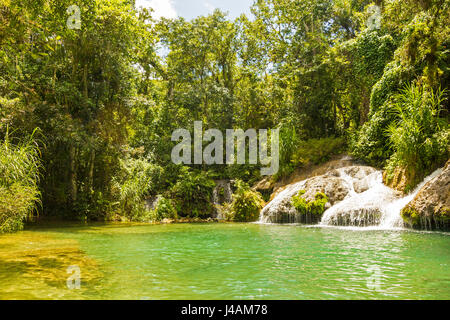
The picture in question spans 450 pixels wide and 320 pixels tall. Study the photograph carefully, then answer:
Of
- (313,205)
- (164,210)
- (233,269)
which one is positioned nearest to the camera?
(233,269)

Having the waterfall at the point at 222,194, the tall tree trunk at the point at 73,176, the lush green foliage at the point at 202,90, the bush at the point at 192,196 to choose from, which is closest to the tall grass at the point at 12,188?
the lush green foliage at the point at 202,90

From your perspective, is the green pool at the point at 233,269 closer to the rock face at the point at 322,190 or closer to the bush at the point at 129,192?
the rock face at the point at 322,190

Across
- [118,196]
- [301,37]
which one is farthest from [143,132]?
[301,37]

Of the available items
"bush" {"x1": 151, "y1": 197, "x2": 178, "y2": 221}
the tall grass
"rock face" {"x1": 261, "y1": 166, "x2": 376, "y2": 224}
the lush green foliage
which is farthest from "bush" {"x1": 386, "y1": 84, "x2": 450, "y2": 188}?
the tall grass

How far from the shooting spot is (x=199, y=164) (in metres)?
19.2

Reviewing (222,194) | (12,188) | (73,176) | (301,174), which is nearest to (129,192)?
(73,176)

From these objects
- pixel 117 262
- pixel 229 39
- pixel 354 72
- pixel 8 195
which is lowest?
pixel 117 262

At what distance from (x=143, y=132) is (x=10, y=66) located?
8760mm

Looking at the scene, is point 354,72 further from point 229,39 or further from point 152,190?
point 152,190

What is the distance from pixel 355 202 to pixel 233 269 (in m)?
6.83

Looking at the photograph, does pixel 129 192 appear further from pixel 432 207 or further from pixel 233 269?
pixel 432 207

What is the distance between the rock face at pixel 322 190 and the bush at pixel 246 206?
2.81ft

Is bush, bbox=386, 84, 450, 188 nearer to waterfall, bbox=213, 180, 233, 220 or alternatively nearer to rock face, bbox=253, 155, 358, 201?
rock face, bbox=253, 155, 358, 201

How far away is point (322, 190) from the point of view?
1149 centimetres
